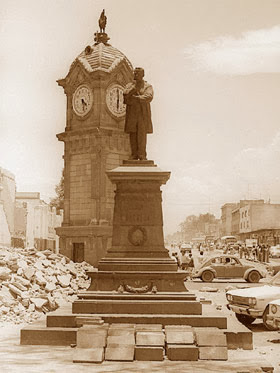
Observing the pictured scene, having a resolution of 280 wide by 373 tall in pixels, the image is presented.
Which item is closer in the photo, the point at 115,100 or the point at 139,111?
the point at 139,111

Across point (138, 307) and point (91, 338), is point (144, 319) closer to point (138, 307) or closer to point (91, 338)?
point (138, 307)

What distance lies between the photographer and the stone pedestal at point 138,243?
504 inches

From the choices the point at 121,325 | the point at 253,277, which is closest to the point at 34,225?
the point at 253,277

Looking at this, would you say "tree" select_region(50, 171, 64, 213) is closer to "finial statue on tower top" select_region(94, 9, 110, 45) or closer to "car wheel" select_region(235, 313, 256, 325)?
"finial statue on tower top" select_region(94, 9, 110, 45)

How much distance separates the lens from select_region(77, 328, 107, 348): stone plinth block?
10.3m

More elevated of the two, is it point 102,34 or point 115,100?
point 102,34

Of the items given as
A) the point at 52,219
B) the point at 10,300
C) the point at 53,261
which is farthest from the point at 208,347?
the point at 52,219

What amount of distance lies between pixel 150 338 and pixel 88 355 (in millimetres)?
1220

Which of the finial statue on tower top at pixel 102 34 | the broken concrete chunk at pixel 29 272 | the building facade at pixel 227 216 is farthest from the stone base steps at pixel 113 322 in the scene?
the building facade at pixel 227 216

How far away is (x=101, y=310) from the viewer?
12.3m

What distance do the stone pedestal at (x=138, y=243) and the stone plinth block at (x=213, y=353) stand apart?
8.55 ft

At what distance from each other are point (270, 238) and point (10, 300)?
70.5 meters

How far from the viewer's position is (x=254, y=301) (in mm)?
13961

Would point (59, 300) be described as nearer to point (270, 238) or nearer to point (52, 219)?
point (52, 219)
